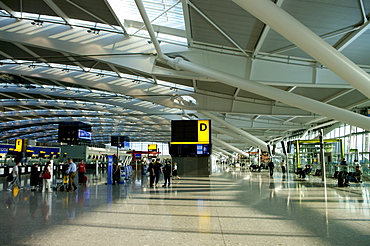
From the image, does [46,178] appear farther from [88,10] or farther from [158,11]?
[158,11]

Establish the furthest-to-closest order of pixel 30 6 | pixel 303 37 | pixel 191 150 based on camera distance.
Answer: pixel 191 150 < pixel 30 6 < pixel 303 37

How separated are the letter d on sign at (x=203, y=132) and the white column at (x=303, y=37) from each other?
17439 millimetres

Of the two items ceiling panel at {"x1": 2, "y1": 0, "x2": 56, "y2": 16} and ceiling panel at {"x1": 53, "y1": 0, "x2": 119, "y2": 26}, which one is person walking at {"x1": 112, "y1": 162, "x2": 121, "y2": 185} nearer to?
ceiling panel at {"x1": 53, "y1": 0, "x2": 119, "y2": 26}

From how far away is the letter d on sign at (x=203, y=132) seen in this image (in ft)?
85.8

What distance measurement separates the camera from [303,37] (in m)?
7.99

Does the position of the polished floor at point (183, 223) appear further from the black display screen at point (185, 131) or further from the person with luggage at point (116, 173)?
the black display screen at point (185, 131)

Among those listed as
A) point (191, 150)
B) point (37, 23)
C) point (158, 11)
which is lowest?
point (191, 150)

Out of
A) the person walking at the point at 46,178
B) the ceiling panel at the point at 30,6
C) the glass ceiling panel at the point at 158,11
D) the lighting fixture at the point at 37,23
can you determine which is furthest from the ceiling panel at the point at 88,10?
the person walking at the point at 46,178

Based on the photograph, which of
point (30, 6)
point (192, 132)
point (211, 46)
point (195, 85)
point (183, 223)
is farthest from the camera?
point (192, 132)

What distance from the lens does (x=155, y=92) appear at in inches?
989

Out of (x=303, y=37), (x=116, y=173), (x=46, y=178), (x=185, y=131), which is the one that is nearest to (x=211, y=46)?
(x=303, y=37)

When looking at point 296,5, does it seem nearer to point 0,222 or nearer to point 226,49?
point 226,49

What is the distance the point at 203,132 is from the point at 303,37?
1846cm

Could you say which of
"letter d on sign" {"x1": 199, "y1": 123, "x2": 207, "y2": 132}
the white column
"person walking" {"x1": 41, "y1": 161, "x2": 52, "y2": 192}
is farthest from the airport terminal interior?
"person walking" {"x1": 41, "y1": 161, "x2": 52, "y2": 192}
